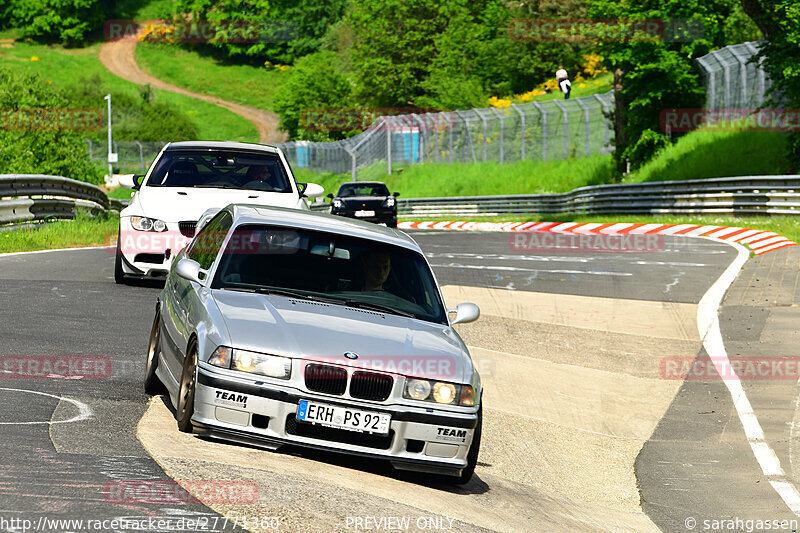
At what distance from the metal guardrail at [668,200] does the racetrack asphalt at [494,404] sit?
9.13 meters

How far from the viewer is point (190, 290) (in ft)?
25.7

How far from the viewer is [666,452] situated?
31.7 ft

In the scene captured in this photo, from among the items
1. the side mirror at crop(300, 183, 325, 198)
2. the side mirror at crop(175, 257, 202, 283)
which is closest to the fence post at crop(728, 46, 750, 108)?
the side mirror at crop(300, 183, 325, 198)

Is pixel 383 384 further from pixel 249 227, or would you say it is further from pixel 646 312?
pixel 646 312

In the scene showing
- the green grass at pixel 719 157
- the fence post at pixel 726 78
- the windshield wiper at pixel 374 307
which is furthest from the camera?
the fence post at pixel 726 78

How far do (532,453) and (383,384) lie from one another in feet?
9.66

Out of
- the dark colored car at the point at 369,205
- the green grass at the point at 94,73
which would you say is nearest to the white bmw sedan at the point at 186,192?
the dark colored car at the point at 369,205

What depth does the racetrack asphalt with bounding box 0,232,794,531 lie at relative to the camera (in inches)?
227

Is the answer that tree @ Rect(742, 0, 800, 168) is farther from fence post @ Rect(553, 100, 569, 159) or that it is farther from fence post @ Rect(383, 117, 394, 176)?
fence post @ Rect(383, 117, 394, 176)

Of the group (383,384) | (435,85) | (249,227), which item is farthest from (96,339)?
(435,85)

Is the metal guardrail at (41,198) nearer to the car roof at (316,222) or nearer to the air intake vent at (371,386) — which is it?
the car roof at (316,222)

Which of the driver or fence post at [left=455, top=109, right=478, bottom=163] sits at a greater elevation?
the driver

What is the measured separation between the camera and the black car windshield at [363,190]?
121 feet

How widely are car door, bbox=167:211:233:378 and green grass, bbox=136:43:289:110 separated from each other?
401 feet
